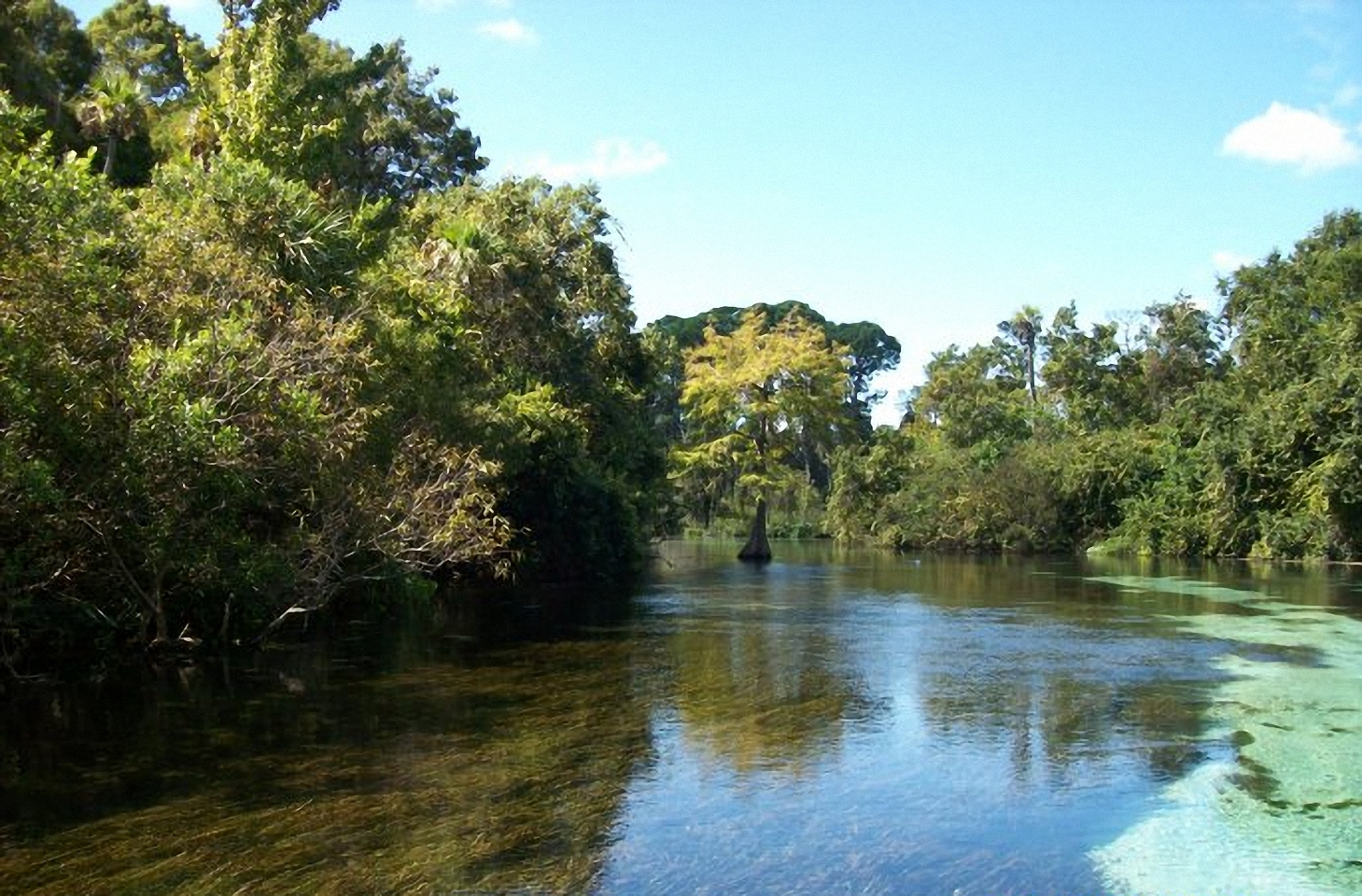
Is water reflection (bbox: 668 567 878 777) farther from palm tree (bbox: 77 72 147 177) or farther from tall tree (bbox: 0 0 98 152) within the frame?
palm tree (bbox: 77 72 147 177)

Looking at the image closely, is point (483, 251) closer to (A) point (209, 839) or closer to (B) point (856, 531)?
(A) point (209, 839)

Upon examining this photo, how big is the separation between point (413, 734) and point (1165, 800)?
7.50 metres

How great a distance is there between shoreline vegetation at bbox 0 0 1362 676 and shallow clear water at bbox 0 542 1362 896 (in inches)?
80.8

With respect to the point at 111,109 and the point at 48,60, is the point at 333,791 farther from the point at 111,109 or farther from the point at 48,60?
the point at 48,60

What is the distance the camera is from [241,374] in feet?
47.6

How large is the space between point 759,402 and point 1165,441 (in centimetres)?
2181

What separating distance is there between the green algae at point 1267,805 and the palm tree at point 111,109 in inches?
1190

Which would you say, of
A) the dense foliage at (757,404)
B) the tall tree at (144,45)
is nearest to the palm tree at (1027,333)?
the dense foliage at (757,404)

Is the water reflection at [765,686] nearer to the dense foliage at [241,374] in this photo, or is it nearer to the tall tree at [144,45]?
the dense foliage at [241,374]

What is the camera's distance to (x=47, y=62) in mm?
37531

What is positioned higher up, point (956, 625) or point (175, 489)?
point (175, 489)

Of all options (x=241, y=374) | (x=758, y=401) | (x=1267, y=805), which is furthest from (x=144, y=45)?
(x=1267, y=805)

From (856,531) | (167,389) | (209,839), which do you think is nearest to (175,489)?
(167,389)

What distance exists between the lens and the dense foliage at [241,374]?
13.0 meters
